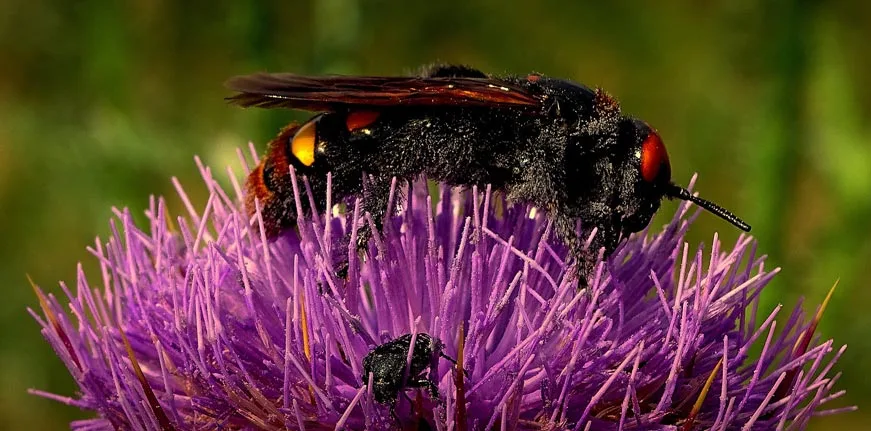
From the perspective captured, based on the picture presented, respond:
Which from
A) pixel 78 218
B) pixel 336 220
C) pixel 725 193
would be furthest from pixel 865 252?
pixel 78 218

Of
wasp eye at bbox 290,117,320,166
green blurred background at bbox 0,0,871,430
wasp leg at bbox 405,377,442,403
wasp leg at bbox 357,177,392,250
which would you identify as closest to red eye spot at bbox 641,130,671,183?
wasp leg at bbox 357,177,392,250

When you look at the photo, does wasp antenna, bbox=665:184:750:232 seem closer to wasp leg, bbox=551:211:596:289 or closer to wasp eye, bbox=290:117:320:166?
wasp leg, bbox=551:211:596:289

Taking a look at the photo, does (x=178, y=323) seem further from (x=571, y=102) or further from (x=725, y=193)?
(x=725, y=193)

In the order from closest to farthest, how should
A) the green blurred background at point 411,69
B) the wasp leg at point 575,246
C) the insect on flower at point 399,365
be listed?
the insect on flower at point 399,365 → the wasp leg at point 575,246 → the green blurred background at point 411,69

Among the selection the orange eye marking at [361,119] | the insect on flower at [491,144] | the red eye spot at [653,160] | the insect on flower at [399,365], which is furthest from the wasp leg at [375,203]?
the red eye spot at [653,160]

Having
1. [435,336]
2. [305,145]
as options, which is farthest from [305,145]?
[435,336]

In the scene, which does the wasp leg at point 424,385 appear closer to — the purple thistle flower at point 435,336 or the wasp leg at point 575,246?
the purple thistle flower at point 435,336
